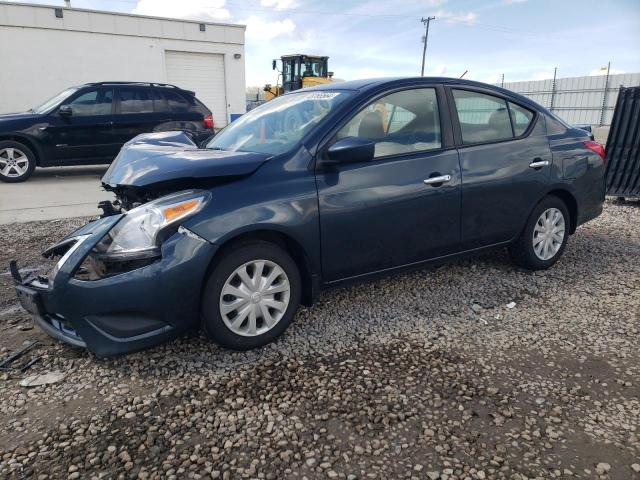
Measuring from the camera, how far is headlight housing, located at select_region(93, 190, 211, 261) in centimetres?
261

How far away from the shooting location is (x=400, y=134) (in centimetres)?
345

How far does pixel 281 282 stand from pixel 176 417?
1000 millimetres

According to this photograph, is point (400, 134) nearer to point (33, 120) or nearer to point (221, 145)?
point (221, 145)

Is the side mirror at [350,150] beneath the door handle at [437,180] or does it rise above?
above

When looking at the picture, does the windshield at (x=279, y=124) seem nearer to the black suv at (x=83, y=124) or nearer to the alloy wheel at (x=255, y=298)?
the alloy wheel at (x=255, y=298)

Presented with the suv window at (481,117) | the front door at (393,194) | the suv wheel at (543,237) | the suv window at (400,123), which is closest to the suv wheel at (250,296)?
the front door at (393,194)

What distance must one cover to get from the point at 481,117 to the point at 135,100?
7.99 m

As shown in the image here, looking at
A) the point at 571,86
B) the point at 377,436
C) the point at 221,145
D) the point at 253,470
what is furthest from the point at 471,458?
the point at 571,86

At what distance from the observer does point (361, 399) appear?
2486mm

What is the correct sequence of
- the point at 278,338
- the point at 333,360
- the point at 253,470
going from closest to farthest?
the point at 253,470 → the point at 333,360 → the point at 278,338

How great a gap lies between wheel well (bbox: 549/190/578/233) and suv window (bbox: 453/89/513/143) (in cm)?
80

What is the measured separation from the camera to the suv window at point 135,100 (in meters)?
9.63

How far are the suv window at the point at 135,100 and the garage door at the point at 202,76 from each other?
9101 mm

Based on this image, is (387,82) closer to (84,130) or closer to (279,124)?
(279,124)
